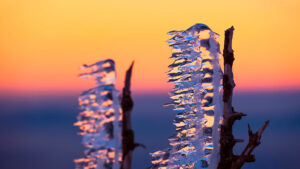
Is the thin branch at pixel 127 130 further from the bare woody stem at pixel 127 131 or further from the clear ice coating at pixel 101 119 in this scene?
the clear ice coating at pixel 101 119

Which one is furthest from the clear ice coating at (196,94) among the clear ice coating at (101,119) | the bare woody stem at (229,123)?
the clear ice coating at (101,119)

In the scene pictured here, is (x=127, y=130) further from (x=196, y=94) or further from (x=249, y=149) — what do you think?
(x=249, y=149)

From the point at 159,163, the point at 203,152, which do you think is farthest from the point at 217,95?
the point at 159,163

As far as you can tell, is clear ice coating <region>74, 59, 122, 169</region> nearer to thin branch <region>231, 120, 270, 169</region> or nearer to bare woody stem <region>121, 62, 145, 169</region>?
bare woody stem <region>121, 62, 145, 169</region>

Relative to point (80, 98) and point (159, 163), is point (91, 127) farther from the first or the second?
point (159, 163)

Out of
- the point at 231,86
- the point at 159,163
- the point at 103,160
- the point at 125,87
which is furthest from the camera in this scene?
the point at 159,163

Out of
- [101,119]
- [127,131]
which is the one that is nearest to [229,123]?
[127,131]
